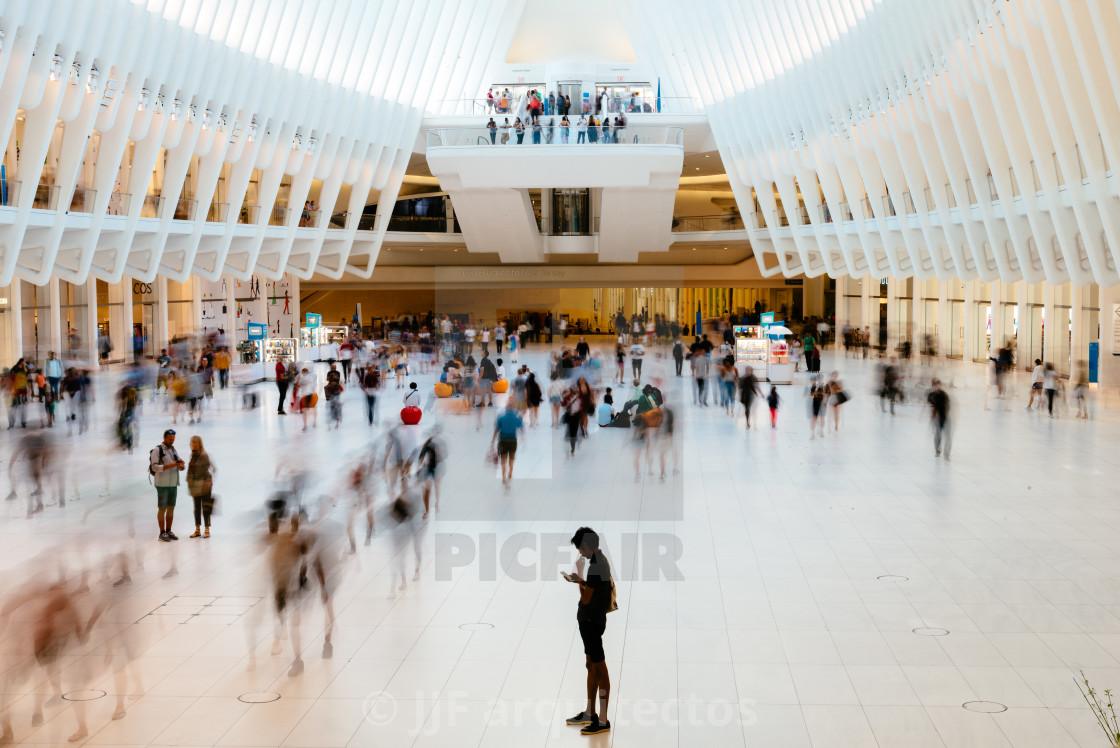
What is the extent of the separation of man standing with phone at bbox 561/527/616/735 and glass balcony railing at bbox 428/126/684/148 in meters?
28.6

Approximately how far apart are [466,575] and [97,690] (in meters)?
3.68

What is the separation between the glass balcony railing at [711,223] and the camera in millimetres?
45812

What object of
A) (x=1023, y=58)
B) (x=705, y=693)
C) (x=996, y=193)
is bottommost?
(x=705, y=693)

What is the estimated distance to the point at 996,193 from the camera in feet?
83.4

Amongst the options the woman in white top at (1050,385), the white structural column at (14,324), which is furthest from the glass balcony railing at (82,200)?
the woman in white top at (1050,385)

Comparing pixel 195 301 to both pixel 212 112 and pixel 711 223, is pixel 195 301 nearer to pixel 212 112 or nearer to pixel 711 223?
pixel 212 112

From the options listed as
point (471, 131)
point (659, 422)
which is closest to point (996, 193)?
point (659, 422)

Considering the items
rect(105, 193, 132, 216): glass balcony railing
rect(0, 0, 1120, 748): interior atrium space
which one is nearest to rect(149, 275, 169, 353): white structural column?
rect(0, 0, 1120, 748): interior atrium space

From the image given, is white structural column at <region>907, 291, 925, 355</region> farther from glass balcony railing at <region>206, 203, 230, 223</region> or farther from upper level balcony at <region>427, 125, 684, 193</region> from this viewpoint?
glass balcony railing at <region>206, 203, 230, 223</region>

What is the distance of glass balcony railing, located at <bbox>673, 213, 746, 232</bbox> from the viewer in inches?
1804

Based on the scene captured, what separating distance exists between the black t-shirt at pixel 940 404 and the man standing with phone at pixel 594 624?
11.3m

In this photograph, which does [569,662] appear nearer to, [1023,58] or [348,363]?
[1023,58]

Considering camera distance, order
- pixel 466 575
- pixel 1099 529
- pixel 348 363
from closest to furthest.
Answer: pixel 466 575
pixel 1099 529
pixel 348 363

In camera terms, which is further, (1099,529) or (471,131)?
(471,131)
